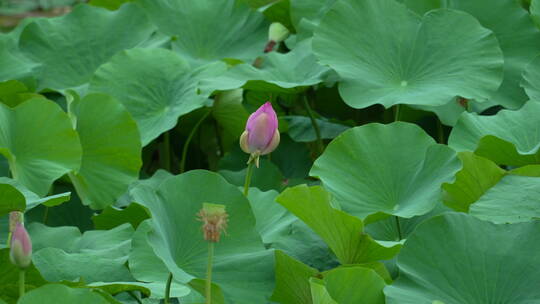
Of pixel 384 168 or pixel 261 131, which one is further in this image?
pixel 384 168

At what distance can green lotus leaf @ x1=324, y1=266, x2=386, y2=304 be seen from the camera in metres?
0.93

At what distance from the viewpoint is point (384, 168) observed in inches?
46.6

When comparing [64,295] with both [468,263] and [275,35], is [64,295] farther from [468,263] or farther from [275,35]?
[275,35]

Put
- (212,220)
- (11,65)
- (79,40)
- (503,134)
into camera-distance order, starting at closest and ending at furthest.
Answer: (212,220)
(503,134)
(11,65)
(79,40)

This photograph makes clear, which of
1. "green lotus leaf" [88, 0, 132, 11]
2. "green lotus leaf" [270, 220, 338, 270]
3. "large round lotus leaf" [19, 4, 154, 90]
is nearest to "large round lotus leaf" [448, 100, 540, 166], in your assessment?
"green lotus leaf" [270, 220, 338, 270]

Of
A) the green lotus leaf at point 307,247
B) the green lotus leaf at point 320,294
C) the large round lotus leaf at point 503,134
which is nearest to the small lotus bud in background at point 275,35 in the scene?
the large round lotus leaf at point 503,134

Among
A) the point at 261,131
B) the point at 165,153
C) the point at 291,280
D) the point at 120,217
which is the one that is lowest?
the point at 165,153

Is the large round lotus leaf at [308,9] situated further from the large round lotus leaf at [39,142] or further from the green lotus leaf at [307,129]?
the large round lotus leaf at [39,142]

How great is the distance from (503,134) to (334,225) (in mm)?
367

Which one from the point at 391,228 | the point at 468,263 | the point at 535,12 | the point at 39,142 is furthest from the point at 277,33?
the point at 468,263

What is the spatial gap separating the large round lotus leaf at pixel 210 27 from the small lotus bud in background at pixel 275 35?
0.06 feet

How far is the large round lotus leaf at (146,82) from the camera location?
1616mm

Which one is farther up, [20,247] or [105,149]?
[20,247]

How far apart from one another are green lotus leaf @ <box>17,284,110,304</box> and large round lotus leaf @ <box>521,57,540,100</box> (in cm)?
83
